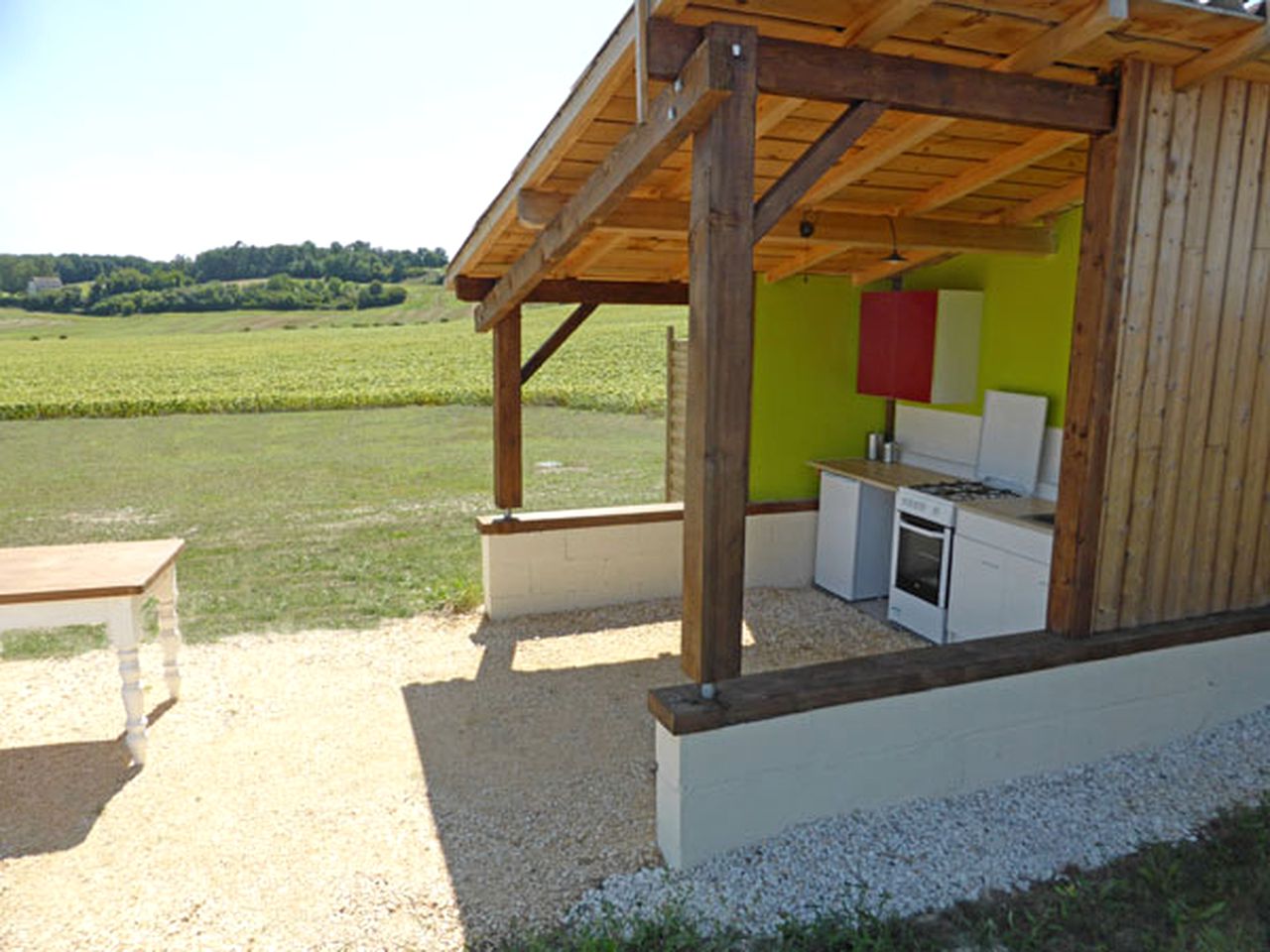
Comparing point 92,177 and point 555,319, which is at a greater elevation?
point 92,177

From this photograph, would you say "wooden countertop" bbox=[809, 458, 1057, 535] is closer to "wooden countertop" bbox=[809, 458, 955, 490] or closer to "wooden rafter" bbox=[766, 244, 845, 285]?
"wooden countertop" bbox=[809, 458, 955, 490]

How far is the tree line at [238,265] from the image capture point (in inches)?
1834

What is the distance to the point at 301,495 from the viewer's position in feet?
31.9

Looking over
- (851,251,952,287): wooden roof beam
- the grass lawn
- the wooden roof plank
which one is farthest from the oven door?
the wooden roof plank

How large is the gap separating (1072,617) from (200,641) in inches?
188

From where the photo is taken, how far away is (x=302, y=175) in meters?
50.9

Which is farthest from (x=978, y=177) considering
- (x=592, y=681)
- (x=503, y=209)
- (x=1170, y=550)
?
(x=592, y=681)

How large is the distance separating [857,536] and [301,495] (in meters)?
6.55

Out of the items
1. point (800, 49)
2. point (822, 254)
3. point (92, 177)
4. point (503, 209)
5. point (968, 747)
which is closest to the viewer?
point (800, 49)

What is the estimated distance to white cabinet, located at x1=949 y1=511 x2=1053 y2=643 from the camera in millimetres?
4391

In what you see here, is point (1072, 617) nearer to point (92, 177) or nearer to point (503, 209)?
point (503, 209)

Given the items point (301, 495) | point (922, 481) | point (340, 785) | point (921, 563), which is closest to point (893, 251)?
point (922, 481)

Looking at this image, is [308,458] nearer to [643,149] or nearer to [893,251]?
[893,251]

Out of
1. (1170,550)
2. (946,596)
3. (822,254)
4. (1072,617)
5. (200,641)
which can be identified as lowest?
Answer: (200,641)
